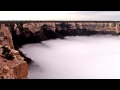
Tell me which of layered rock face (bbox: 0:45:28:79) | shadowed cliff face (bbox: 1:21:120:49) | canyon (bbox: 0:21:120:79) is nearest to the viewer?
layered rock face (bbox: 0:45:28:79)

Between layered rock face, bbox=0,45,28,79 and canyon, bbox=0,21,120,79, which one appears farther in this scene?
canyon, bbox=0,21,120,79

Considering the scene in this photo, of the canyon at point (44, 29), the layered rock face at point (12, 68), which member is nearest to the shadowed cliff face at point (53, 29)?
the canyon at point (44, 29)

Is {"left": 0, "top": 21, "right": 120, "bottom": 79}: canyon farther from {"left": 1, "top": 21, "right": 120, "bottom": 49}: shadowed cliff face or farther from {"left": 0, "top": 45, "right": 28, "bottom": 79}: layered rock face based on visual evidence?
{"left": 0, "top": 45, "right": 28, "bottom": 79}: layered rock face

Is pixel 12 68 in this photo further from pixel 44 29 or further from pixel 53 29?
pixel 53 29

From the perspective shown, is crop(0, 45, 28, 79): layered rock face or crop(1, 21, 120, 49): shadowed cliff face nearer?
crop(0, 45, 28, 79): layered rock face

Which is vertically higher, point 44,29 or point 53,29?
point 44,29

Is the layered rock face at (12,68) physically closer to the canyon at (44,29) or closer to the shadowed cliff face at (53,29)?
the canyon at (44,29)

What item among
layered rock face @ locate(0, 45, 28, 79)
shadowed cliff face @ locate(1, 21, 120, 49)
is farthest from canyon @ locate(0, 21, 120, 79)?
layered rock face @ locate(0, 45, 28, 79)

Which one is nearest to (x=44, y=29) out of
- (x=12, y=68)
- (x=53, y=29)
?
(x=53, y=29)

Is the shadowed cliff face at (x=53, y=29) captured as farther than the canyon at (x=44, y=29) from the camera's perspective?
Yes

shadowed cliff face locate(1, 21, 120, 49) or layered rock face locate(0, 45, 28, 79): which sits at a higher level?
layered rock face locate(0, 45, 28, 79)

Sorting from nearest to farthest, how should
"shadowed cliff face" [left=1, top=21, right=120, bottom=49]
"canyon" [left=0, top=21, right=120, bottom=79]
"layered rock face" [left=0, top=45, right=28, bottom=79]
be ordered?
"layered rock face" [left=0, top=45, right=28, bottom=79] < "canyon" [left=0, top=21, right=120, bottom=79] < "shadowed cliff face" [left=1, top=21, right=120, bottom=49]
